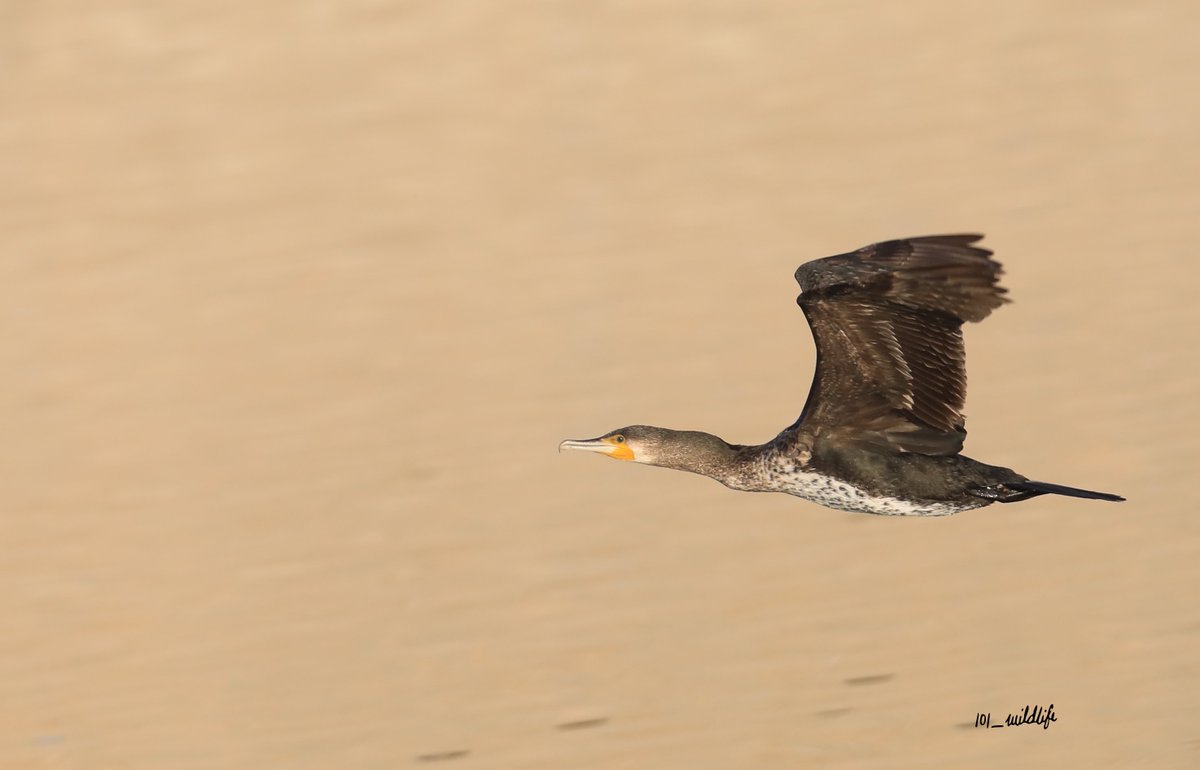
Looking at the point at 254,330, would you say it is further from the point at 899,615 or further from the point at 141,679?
the point at 899,615

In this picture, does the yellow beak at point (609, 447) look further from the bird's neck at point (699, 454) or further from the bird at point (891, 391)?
the bird at point (891, 391)

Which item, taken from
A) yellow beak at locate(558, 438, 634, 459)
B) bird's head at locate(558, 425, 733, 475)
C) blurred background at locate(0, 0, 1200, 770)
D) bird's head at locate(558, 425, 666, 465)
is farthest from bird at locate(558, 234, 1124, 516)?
blurred background at locate(0, 0, 1200, 770)

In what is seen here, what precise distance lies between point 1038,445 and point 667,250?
4246 mm

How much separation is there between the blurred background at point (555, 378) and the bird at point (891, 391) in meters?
2.14

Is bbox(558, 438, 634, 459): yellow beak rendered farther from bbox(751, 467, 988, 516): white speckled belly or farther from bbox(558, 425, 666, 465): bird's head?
bbox(751, 467, 988, 516): white speckled belly

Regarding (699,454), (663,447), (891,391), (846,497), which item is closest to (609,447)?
(663,447)

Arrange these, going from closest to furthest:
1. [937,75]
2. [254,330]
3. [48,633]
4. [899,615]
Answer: [899,615] < [48,633] < [254,330] < [937,75]

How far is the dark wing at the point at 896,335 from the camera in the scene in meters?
9.61

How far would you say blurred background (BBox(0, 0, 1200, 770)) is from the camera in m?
12.6

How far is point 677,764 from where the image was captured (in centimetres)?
1199

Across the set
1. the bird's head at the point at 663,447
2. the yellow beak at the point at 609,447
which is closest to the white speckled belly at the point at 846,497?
the bird's head at the point at 663,447

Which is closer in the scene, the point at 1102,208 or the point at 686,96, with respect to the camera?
the point at 1102,208

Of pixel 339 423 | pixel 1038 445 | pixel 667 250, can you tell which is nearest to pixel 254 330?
pixel 339 423

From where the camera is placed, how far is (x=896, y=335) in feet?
32.7
